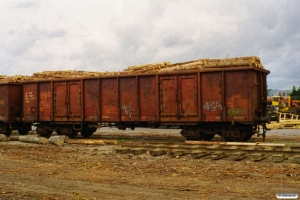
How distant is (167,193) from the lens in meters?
6.77

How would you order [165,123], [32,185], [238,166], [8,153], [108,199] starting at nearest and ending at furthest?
[108,199]
[32,185]
[238,166]
[8,153]
[165,123]

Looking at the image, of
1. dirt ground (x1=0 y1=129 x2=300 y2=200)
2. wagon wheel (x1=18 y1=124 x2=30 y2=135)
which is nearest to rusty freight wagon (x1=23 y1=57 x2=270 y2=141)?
wagon wheel (x1=18 y1=124 x2=30 y2=135)

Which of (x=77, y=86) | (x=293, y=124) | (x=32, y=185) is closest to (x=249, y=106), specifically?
(x=77, y=86)

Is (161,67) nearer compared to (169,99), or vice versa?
Result: (169,99)

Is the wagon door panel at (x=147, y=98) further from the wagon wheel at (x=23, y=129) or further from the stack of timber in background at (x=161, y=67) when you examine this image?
the wagon wheel at (x=23, y=129)

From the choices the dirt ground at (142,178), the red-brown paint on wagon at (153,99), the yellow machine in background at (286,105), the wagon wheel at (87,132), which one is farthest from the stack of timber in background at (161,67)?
the yellow machine in background at (286,105)

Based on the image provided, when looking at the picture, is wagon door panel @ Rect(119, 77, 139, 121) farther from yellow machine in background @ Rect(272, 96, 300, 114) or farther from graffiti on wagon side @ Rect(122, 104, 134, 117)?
yellow machine in background @ Rect(272, 96, 300, 114)

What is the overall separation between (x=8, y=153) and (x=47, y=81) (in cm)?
706

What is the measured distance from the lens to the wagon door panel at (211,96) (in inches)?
610

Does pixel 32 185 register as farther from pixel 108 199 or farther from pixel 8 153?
pixel 8 153

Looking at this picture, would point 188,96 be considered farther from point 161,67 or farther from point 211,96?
point 161,67

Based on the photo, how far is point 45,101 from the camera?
19.6 m

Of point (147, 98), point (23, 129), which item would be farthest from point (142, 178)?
point (23, 129)

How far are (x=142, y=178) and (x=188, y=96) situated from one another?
8263 millimetres
